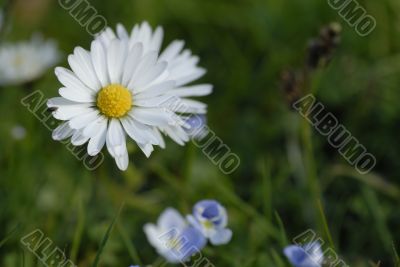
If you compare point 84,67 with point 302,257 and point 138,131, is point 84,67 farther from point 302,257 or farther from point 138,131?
point 302,257

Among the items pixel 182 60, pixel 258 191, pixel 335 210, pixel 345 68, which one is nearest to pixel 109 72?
pixel 182 60

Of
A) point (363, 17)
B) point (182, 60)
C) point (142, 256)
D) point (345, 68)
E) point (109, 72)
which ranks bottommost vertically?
point (142, 256)

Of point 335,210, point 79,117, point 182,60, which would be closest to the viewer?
point 79,117

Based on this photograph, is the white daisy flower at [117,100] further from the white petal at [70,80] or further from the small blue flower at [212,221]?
the small blue flower at [212,221]

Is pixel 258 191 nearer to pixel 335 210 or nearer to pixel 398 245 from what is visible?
pixel 335 210

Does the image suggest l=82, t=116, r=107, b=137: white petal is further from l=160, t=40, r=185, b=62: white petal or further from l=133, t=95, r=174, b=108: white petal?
l=160, t=40, r=185, b=62: white petal

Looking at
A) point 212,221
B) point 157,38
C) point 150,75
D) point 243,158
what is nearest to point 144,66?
point 150,75

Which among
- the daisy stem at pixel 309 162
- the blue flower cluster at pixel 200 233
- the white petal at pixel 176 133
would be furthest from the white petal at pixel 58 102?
the daisy stem at pixel 309 162

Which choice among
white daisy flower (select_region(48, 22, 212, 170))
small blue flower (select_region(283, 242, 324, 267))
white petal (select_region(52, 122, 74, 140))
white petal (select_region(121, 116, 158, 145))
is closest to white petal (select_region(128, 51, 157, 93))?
white daisy flower (select_region(48, 22, 212, 170))
